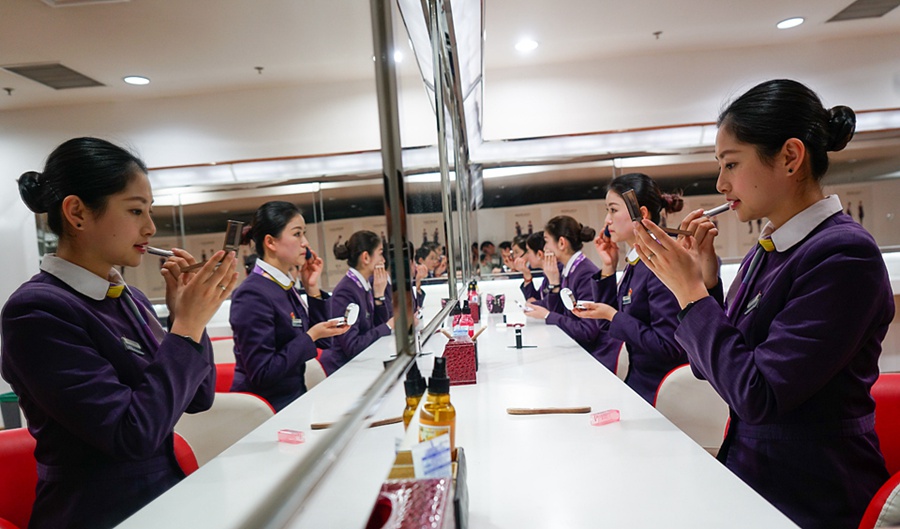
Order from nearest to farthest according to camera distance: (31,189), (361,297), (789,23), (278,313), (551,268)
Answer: (31,189) → (278,313) → (361,297) → (551,268) → (789,23)

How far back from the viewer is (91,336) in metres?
0.31

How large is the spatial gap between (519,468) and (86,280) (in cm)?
92

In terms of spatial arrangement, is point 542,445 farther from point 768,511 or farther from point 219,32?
point 219,32

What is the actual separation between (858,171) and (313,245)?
609 cm

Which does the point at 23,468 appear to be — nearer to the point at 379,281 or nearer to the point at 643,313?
the point at 379,281

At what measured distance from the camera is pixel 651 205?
8.41 feet

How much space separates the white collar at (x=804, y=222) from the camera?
3.82 ft

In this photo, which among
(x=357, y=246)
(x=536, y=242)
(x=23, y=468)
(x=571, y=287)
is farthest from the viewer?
(x=536, y=242)

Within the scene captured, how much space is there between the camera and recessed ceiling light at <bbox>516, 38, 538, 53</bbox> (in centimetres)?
445

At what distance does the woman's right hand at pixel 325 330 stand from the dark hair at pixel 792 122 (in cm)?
105

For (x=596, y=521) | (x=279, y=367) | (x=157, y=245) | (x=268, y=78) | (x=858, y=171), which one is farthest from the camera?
(x=858, y=171)

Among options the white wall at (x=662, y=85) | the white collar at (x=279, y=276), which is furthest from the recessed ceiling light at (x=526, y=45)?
the white collar at (x=279, y=276)

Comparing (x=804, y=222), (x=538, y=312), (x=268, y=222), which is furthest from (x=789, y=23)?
(x=268, y=222)

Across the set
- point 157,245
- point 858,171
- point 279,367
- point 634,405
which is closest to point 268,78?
point 157,245
